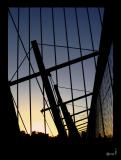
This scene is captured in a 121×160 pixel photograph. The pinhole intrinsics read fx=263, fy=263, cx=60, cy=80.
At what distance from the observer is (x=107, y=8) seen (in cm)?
251

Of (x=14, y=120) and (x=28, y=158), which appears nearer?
(x=28, y=158)

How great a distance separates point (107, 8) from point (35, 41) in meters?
3.99

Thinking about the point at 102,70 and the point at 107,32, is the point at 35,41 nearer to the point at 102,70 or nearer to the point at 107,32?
the point at 102,70

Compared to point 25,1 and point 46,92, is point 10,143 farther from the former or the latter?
point 46,92

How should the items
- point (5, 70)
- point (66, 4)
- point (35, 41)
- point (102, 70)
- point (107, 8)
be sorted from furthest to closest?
point (35, 41), point (102, 70), point (66, 4), point (107, 8), point (5, 70)

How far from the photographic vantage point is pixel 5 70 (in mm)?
2299

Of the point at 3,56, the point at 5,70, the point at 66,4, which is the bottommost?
the point at 5,70

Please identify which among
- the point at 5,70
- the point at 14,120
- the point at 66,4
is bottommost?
the point at 14,120

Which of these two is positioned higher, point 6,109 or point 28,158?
point 6,109

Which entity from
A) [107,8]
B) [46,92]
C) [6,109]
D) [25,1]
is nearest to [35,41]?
[46,92]


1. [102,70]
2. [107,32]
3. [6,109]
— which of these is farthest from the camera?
[102,70]

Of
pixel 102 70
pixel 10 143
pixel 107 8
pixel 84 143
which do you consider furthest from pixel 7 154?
pixel 102 70

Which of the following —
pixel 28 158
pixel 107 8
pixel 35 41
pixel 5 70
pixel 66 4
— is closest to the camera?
pixel 28 158

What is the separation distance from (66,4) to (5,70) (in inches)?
39.3
